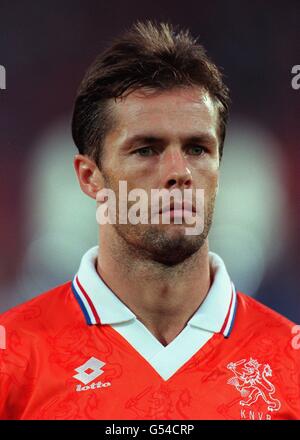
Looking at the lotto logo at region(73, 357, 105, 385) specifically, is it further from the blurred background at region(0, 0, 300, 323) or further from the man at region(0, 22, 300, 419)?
the blurred background at region(0, 0, 300, 323)

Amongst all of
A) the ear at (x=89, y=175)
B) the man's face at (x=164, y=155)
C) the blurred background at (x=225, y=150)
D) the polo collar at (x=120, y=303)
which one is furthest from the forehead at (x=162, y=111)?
the blurred background at (x=225, y=150)

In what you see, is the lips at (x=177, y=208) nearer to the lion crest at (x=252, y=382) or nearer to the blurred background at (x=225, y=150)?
the lion crest at (x=252, y=382)

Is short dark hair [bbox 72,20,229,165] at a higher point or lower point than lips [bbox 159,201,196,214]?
higher

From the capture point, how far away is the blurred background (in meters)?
3.30

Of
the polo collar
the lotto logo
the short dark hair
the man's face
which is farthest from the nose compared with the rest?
the lotto logo

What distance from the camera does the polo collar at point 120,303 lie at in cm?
226

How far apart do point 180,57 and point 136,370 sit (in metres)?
1.12

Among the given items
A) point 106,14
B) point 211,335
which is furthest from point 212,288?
point 106,14

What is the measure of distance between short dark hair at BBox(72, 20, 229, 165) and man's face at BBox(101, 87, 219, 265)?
0.15 ft

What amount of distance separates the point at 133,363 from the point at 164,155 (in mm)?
711

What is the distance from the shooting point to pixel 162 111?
7.14 ft

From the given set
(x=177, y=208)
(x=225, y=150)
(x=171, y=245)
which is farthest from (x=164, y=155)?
(x=225, y=150)

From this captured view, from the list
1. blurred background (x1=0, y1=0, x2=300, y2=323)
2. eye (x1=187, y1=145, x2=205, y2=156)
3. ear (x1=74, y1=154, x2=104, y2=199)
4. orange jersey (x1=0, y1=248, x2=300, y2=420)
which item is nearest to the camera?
orange jersey (x1=0, y1=248, x2=300, y2=420)

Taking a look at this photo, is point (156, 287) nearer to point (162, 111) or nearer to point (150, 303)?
point (150, 303)
